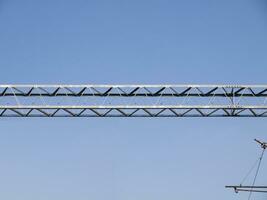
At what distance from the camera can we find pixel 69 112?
4412 centimetres

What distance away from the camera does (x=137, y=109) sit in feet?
142

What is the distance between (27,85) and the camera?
142 ft

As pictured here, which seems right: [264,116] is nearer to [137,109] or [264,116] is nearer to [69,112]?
[137,109]

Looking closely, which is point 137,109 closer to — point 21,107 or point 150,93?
point 150,93

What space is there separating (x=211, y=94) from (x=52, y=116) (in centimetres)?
1118

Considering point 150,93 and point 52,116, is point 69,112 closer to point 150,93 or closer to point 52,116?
point 52,116

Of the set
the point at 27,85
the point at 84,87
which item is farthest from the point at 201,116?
the point at 27,85

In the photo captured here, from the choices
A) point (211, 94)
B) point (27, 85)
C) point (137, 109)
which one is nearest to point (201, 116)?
point (211, 94)

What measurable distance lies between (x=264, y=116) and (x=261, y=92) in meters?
1.90

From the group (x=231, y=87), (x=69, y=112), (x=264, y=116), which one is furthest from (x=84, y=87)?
(x=264, y=116)

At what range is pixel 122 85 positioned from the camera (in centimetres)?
4316

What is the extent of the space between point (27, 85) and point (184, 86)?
35.3 feet

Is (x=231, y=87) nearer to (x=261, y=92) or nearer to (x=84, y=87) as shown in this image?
(x=261, y=92)

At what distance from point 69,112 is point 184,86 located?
820cm
